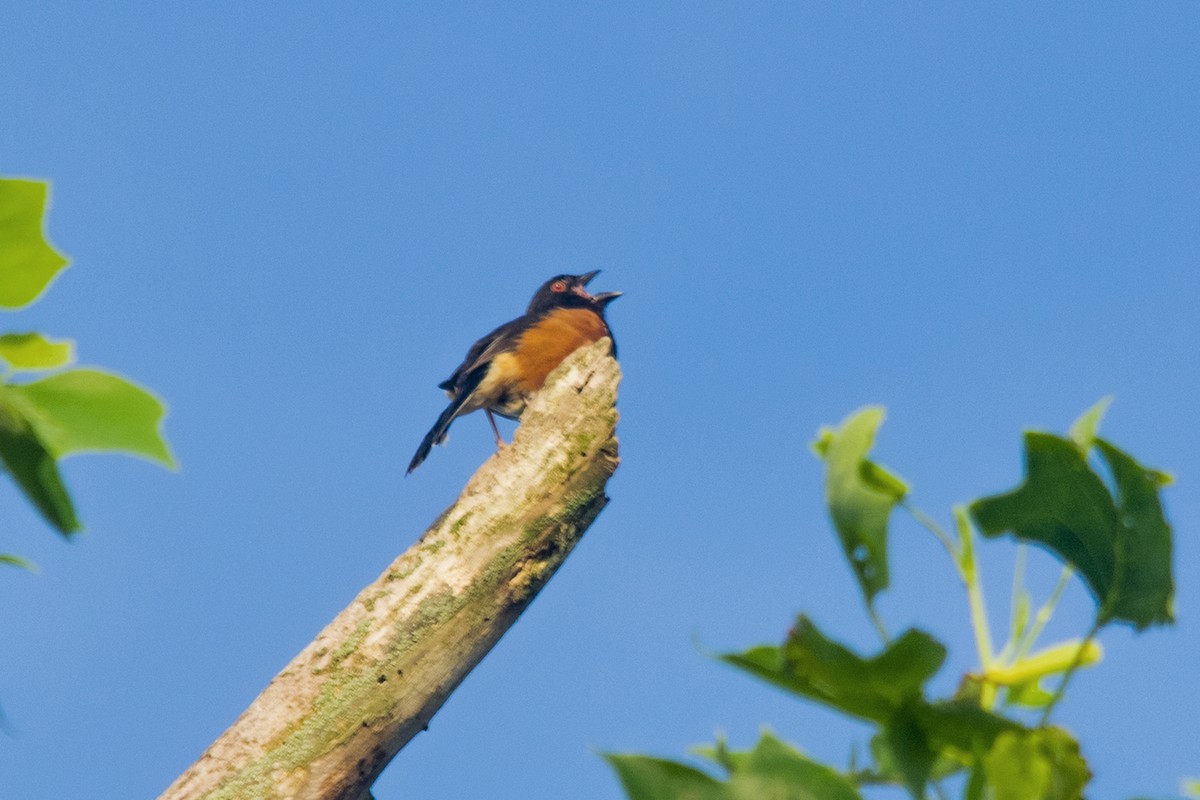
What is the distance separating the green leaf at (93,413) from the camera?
1.00 meters

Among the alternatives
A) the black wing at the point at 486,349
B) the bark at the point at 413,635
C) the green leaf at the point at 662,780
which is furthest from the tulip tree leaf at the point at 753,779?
the black wing at the point at 486,349

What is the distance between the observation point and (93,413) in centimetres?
102

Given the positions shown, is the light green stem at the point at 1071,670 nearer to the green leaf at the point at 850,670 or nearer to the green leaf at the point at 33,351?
the green leaf at the point at 850,670

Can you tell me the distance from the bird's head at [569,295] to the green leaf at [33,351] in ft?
29.2

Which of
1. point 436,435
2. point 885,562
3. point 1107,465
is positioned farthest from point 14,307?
point 436,435

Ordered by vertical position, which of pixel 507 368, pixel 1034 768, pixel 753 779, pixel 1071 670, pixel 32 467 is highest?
pixel 507 368

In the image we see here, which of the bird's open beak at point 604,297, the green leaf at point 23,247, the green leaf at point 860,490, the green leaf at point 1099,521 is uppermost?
the bird's open beak at point 604,297

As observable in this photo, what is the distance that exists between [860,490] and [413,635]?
2.59m

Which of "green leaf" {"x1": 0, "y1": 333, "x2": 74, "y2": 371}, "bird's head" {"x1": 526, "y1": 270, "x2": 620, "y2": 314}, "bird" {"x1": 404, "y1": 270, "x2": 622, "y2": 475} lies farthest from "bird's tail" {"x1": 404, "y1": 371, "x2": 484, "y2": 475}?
"green leaf" {"x1": 0, "y1": 333, "x2": 74, "y2": 371}

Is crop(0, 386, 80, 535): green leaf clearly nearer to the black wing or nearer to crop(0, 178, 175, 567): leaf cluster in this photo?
crop(0, 178, 175, 567): leaf cluster

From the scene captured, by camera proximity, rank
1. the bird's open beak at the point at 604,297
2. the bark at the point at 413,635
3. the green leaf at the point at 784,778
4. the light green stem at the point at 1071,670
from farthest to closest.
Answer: the bird's open beak at the point at 604,297 → the bark at the point at 413,635 → the light green stem at the point at 1071,670 → the green leaf at the point at 784,778

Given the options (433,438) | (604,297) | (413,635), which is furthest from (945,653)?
(604,297)

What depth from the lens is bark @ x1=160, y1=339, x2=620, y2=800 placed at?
314 centimetres

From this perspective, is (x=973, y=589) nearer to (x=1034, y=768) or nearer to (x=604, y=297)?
(x=1034, y=768)
